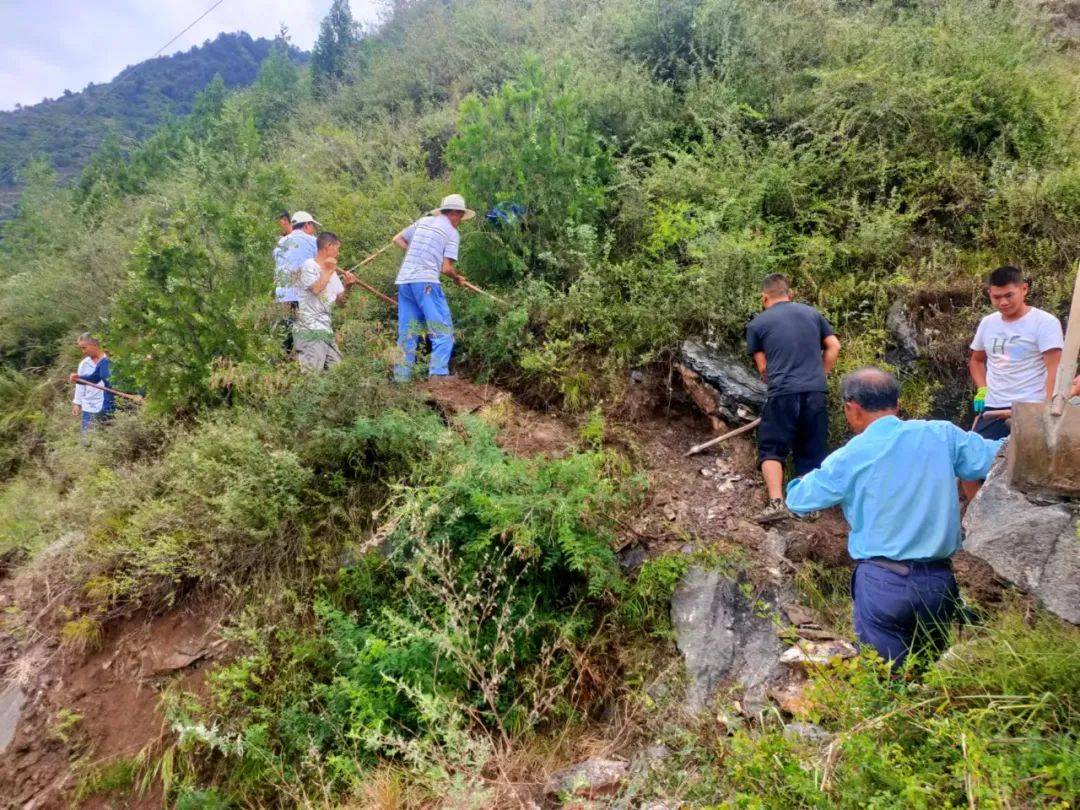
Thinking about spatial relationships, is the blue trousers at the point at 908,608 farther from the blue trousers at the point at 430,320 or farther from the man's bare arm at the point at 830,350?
the blue trousers at the point at 430,320

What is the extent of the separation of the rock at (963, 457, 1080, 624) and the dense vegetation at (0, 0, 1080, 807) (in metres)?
0.13

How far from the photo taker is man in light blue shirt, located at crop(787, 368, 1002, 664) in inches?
104

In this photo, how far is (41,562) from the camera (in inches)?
182

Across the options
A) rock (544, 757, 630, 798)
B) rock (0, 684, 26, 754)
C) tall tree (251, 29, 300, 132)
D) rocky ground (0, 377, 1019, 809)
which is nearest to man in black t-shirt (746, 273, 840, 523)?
rocky ground (0, 377, 1019, 809)

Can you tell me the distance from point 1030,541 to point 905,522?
449mm

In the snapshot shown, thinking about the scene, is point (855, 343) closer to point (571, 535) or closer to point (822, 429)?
point (822, 429)

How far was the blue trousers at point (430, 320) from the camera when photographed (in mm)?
5664

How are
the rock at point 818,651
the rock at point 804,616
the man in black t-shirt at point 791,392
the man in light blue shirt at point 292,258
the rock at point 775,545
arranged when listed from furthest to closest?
the man in light blue shirt at point 292,258 → the man in black t-shirt at point 791,392 → the rock at point 775,545 → the rock at point 804,616 → the rock at point 818,651

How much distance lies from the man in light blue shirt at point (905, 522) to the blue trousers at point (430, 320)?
12.3ft

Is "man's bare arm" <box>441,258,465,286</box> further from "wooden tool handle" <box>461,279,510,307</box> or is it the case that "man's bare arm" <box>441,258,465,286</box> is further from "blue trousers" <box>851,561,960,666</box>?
"blue trousers" <box>851,561,960,666</box>

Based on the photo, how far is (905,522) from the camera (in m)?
2.67

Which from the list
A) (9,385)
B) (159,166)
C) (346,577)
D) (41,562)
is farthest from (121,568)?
(159,166)

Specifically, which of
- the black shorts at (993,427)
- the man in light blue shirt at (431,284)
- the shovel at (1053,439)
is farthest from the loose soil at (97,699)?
the black shorts at (993,427)

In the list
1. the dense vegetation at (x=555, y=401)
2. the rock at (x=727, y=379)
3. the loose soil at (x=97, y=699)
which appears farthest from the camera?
the rock at (x=727, y=379)
